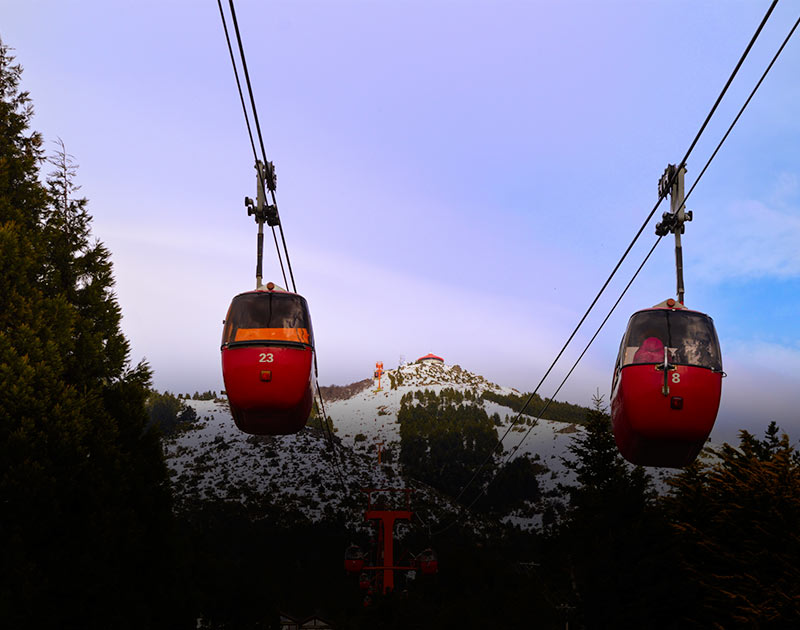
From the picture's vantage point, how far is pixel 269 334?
10.4 metres

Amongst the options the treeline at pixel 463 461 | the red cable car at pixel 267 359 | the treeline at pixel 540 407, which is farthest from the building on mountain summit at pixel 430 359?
the red cable car at pixel 267 359

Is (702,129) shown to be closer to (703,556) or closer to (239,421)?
(239,421)

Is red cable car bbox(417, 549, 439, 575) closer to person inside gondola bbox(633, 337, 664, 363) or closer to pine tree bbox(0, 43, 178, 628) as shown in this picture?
pine tree bbox(0, 43, 178, 628)

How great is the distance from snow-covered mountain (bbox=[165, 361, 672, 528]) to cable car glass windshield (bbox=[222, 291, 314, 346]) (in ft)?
148

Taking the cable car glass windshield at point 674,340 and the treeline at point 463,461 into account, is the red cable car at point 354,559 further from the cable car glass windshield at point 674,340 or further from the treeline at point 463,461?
the treeline at point 463,461

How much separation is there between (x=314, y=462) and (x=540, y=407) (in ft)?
276

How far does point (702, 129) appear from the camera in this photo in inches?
301

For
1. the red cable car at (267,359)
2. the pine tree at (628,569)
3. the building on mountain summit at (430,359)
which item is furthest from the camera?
the building on mountain summit at (430,359)

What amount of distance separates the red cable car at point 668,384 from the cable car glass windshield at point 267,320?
205 inches

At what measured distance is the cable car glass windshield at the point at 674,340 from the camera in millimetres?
9375

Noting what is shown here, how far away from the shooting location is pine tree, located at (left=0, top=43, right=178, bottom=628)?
12.6 m

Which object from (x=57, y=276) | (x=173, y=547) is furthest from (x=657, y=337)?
(x=57, y=276)

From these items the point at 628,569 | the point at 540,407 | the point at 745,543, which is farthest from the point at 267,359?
the point at 540,407

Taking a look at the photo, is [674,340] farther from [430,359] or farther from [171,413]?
[430,359]
